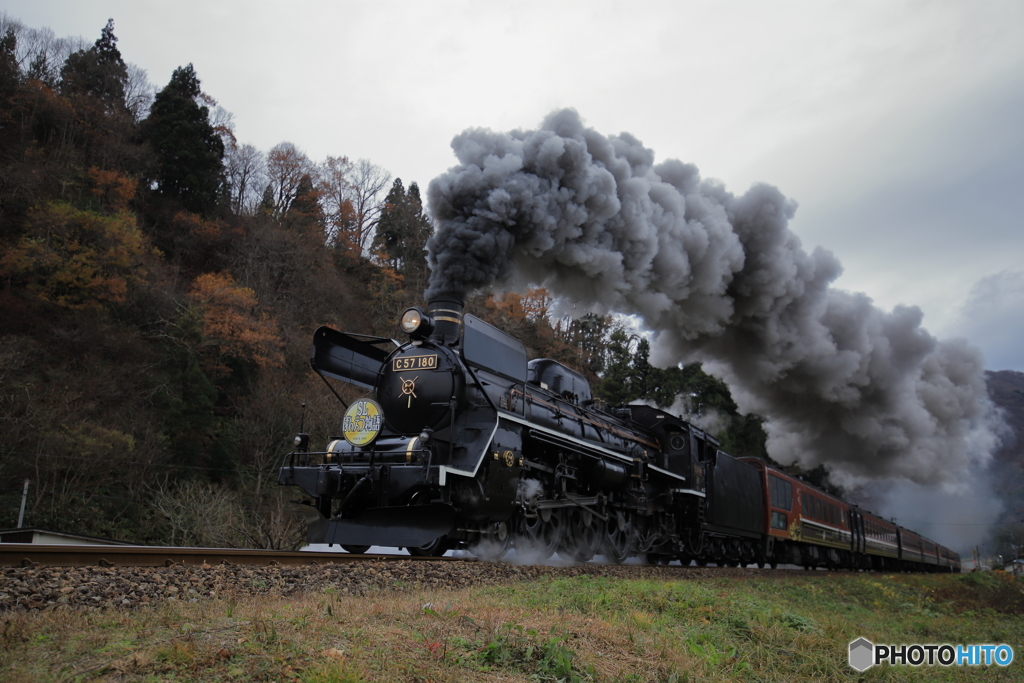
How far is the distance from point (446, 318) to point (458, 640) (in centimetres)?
629

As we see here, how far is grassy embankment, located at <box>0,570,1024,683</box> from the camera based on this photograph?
2.99m

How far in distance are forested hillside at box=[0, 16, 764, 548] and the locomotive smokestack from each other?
598cm

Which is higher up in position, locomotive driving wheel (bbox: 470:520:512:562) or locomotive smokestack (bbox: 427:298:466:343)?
locomotive smokestack (bbox: 427:298:466:343)

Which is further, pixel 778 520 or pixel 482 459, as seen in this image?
pixel 778 520

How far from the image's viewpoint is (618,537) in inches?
490

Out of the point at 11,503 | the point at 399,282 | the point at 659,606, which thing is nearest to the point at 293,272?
the point at 399,282

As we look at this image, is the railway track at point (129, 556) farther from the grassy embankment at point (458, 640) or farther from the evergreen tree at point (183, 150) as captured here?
the evergreen tree at point (183, 150)

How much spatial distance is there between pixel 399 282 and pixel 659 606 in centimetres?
2788

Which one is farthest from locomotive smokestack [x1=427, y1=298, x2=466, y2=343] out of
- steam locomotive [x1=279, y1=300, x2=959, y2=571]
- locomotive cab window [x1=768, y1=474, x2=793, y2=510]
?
locomotive cab window [x1=768, y1=474, x2=793, y2=510]

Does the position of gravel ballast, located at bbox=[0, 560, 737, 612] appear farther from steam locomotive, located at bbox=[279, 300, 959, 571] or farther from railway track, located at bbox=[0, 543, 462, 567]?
steam locomotive, located at bbox=[279, 300, 959, 571]

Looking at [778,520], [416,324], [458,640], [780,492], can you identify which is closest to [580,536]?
[416,324]

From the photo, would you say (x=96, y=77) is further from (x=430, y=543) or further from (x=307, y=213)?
(x=430, y=543)

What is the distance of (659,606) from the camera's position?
20.9 ft

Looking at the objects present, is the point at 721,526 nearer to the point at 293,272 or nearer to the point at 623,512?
the point at 623,512
